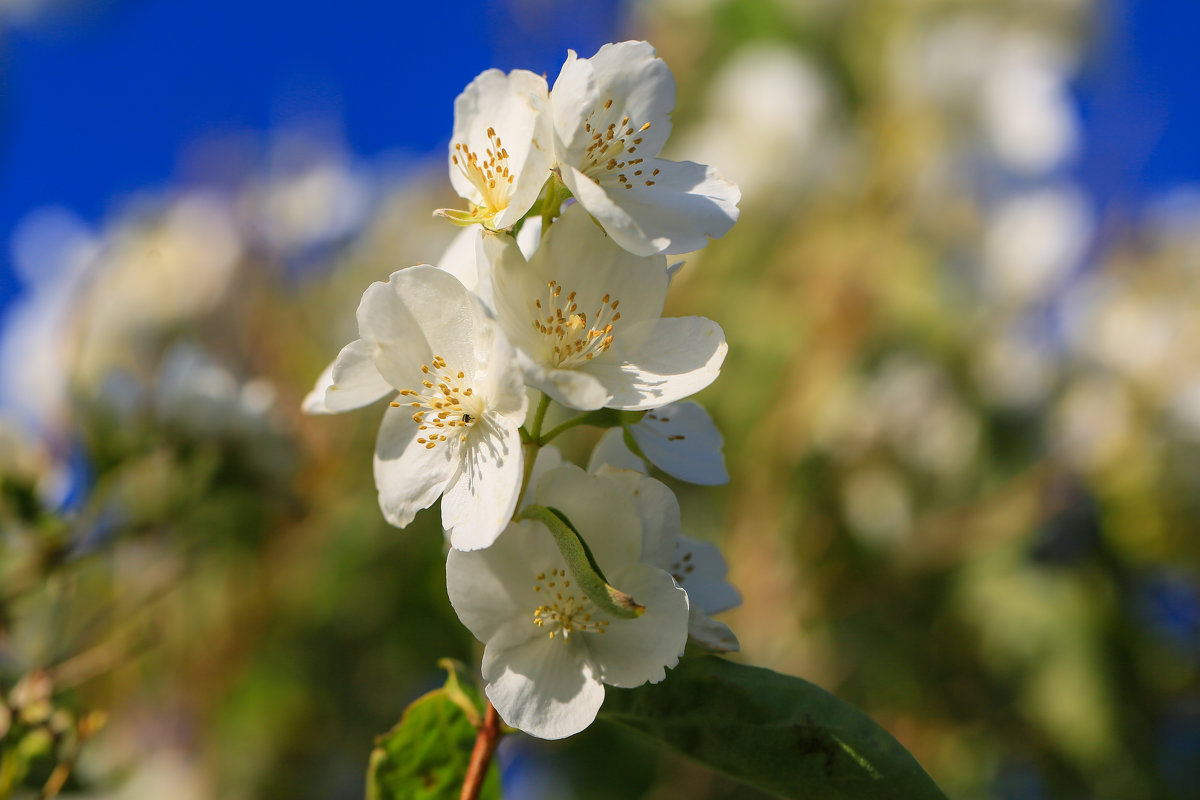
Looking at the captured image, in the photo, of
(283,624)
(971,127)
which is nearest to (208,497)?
(283,624)

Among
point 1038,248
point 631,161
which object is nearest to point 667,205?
point 631,161

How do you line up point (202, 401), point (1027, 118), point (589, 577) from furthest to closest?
point (1027, 118) → point (202, 401) → point (589, 577)

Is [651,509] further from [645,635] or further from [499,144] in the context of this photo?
[499,144]

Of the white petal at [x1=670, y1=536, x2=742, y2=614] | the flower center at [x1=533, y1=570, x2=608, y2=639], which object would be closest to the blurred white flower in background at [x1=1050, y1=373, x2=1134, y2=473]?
the white petal at [x1=670, y1=536, x2=742, y2=614]

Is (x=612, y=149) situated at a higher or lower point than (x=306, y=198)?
higher

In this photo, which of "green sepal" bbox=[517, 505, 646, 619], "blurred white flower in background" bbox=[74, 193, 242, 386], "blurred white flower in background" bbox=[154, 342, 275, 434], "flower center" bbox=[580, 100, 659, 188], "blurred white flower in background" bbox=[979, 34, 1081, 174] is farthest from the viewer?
"blurred white flower in background" bbox=[979, 34, 1081, 174]

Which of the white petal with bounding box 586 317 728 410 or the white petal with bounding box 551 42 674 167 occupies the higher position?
the white petal with bounding box 551 42 674 167

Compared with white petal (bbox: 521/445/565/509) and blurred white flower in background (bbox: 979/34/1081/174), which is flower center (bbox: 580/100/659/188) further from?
blurred white flower in background (bbox: 979/34/1081/174)

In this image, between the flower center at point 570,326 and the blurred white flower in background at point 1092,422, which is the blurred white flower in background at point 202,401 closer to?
the flower center at point 570,326
